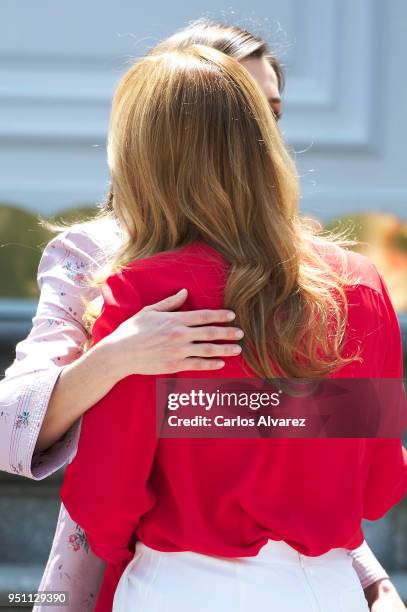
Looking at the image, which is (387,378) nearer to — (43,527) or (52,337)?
(52,337)

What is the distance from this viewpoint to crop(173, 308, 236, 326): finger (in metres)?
1.09

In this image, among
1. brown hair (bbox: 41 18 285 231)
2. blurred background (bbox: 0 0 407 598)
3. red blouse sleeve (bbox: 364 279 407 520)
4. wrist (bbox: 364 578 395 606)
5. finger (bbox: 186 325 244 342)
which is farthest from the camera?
blurred background (bbox: 0 0 407 598)

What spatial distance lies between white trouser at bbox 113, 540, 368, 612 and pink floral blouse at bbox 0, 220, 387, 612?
148 mm

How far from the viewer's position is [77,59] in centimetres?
284

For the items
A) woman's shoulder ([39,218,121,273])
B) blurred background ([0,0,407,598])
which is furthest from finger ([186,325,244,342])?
blurred background ([0,0,407,598])

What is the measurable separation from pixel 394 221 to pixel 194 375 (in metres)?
1.80

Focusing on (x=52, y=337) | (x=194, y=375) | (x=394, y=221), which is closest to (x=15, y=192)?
(x=394, y=221)

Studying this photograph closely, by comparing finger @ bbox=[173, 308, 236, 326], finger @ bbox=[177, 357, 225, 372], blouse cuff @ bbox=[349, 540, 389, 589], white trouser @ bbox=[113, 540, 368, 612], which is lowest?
blouse cuff @ bbox=[349, 540, 389, 589]

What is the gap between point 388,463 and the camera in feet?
4.14

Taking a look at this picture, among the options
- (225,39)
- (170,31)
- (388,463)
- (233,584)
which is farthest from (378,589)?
(170,31)

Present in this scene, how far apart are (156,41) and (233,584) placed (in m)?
2.02

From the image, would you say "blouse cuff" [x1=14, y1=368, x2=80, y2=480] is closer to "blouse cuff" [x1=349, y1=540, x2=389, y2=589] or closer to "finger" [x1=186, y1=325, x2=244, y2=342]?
"finger" [x1=186, y1=325, x2=244, y2=342]

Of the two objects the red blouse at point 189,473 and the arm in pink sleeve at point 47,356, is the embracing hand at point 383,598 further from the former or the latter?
the arm in pink sleeve at point 47,356

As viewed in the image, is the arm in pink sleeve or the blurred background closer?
the arm in pink sleeve
